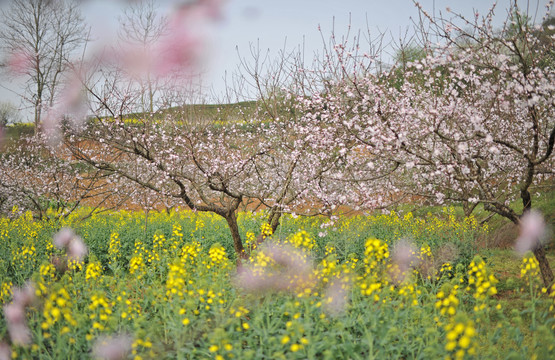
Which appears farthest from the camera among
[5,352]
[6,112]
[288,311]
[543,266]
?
[6,112]

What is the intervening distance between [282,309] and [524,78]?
3.57 meters

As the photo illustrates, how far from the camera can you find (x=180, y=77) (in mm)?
7676

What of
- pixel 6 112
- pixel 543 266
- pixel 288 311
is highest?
pixel 6 112

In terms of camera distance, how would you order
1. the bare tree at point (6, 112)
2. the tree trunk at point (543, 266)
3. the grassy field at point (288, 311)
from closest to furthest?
the grassy field at point (288, 311) < the tree trunk at point (543, 266) < the bare tree at point (6, 112)

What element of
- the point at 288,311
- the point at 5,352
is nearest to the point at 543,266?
the point at 288,311

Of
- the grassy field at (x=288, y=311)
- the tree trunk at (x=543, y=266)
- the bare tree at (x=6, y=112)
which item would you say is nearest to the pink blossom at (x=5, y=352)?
the grassy field at (x=288, y=311)

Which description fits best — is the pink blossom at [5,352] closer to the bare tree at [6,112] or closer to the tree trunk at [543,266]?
the tree trunk at [543,266]

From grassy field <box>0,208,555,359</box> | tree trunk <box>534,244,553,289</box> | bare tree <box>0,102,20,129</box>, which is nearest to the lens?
grassy field <box>0,208,555,359</box>

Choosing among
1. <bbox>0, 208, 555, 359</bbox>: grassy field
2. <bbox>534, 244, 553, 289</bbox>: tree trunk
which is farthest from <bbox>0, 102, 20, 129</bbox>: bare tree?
<bbox>534, 244, 553, 289</bbox>: tree trunk

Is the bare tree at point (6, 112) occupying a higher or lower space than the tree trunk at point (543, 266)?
higher

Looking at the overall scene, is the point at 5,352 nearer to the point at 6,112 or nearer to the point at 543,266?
the point at 543,266

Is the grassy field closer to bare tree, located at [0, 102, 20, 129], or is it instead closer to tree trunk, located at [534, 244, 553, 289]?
tree trunk, located at [534, 244, 553, 289]

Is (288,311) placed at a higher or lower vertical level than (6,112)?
lower

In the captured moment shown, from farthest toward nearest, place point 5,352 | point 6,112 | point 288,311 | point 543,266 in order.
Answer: point 6,112, point 543,266, point 288,311, point 5,352
